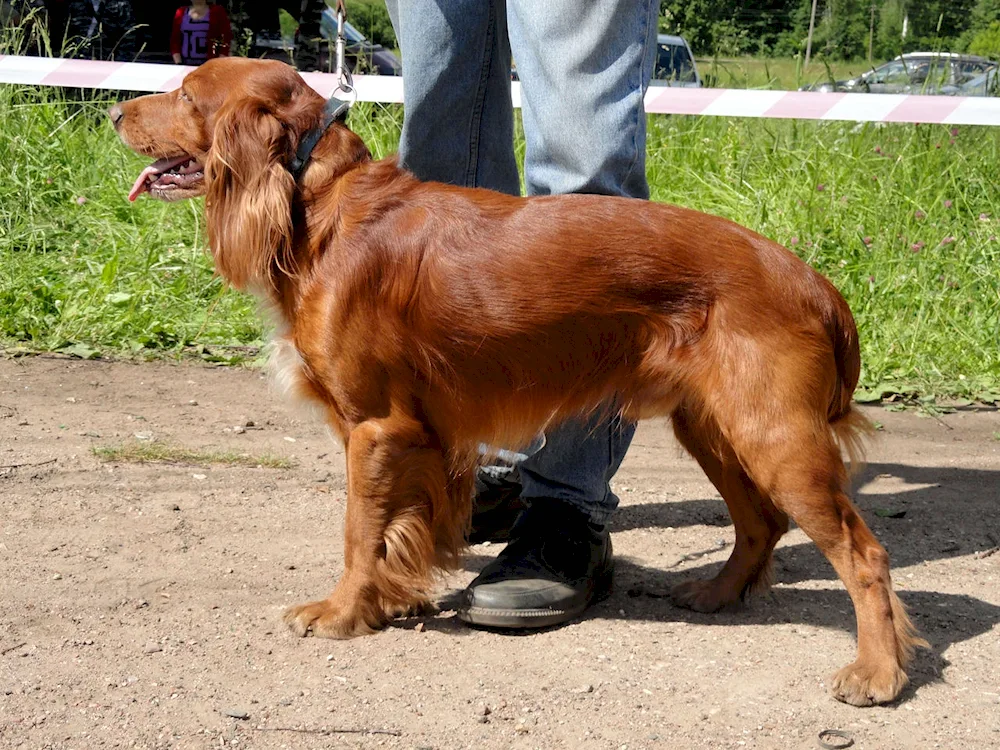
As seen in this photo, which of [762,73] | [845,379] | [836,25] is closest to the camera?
[845,379]

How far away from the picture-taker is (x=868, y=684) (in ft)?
8.18

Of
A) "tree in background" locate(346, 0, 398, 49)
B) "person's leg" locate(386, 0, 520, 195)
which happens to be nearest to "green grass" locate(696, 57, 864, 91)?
"tree in background" locate(346, 0, 398, 49)

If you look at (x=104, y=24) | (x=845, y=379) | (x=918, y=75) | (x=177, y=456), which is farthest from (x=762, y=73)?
(x=845, y=379)

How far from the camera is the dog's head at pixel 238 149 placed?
2691mm

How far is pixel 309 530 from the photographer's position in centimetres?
344

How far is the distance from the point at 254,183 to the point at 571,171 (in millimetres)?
807

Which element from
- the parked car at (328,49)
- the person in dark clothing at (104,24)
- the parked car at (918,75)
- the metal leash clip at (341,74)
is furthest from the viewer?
the person in dark clothing at (104,24)

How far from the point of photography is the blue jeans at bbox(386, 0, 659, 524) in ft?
9.18

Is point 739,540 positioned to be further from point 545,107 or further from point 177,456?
point 177,456

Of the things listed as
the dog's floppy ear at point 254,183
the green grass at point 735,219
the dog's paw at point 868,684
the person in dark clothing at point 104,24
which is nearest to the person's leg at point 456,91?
the dog's floppy ear at point 254,183

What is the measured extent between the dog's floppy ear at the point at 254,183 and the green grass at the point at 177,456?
4.44ft

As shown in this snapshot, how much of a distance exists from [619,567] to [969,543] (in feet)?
3.73

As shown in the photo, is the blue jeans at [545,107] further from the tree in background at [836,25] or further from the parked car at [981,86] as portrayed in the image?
the tree in background at [836,25]

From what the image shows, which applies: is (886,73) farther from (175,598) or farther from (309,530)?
(175,598)
